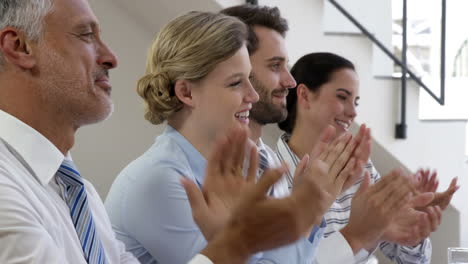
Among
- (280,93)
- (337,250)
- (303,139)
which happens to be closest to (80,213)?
(337,250)

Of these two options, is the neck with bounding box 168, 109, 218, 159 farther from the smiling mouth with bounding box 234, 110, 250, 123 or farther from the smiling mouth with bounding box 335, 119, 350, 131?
the smiling mouth with bounding box 335, 119, 350, 131

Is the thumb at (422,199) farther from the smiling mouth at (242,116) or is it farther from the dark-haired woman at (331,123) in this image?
the smiling mouth at (242,116)

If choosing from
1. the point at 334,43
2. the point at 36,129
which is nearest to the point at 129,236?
the point at 36,129

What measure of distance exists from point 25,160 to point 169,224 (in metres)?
0.46

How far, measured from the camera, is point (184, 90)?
1.93 m

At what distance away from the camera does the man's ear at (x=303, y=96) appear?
2867 millimetres

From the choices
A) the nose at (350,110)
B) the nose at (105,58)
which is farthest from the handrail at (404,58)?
the nose at (105,58)

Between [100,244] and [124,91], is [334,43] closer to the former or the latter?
[124,91]

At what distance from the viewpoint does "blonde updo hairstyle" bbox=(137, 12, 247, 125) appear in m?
1.89

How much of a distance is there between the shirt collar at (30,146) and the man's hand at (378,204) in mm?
806

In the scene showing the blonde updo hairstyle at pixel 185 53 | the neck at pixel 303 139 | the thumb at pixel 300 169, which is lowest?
the neck at pixel 303 139

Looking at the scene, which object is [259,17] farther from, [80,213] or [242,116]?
[80,213]

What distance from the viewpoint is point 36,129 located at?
4.54 ft

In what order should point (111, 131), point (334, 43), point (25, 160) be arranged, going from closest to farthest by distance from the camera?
point (25, 160) → point (334, 43) → point (111, 131)
